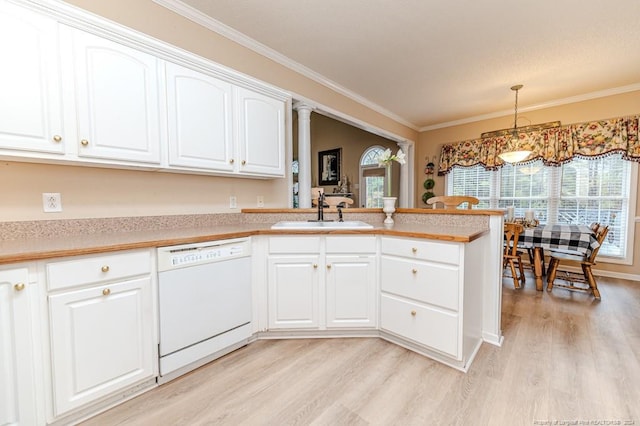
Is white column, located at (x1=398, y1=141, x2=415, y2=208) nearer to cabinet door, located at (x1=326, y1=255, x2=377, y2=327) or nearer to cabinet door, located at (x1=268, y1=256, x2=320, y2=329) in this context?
cabinet door, located at (x1=326, y1=255, x2=377, y2=327)

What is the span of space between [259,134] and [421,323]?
1.96m

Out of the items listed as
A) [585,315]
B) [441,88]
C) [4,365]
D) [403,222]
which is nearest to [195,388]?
[4,365]

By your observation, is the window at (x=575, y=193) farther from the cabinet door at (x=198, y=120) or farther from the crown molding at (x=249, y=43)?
the cabinet door at (x=198, y=120)

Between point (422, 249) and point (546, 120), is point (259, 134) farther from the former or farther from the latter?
point (546, 120)

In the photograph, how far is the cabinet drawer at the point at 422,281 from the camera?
177 cm

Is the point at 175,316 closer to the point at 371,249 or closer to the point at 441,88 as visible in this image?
the point at 371,249

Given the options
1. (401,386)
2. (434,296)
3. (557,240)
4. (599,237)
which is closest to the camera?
(401,386)

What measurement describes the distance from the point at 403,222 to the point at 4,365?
255cm

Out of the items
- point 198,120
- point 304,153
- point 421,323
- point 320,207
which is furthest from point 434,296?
point 304,153

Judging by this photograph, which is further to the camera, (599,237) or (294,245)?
(599,237)

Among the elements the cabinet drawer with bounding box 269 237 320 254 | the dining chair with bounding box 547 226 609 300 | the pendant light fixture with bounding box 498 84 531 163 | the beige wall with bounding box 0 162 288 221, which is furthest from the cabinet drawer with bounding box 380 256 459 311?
the pendant light fixture with bounding box 498 84 531 163

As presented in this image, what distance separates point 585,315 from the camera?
103 inches

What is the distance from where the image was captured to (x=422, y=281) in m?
1.90

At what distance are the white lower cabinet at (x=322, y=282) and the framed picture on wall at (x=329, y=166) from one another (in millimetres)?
4831
